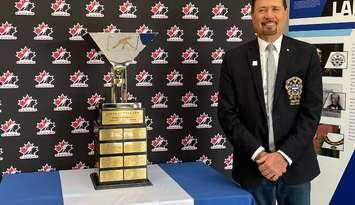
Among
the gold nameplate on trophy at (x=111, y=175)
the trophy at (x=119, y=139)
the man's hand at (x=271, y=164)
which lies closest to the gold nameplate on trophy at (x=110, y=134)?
the trophy at (x=119, y=139)

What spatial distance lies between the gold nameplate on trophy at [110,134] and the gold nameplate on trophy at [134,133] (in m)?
0.02

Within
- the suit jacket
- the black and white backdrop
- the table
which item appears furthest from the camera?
the black and white backdrop

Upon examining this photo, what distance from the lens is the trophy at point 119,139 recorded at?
1.70 metres

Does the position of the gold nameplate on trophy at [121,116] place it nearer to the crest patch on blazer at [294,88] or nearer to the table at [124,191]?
the table at [124,191]

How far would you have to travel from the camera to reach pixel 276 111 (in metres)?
1.70

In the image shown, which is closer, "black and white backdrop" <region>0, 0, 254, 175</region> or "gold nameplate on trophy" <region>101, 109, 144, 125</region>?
"gold nameplate on trophy" <region>101, 109, 144, 125</region>

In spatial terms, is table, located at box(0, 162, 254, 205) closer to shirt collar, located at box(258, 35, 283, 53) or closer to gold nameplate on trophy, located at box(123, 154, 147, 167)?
gold nameplate on trophy, located at box(123, 154, 147, 167)

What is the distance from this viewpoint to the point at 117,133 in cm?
171

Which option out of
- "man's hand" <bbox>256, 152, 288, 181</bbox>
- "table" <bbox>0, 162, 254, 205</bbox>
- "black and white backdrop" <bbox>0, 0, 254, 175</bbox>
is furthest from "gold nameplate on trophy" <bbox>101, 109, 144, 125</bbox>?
"man's hand" <bbox>256, 152, 288, 181</bbox>

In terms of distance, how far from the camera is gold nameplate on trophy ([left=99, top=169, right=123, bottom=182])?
171 centimetres

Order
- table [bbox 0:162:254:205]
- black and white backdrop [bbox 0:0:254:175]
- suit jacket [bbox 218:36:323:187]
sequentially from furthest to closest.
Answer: black and white backdrop [bbox 0:0:254:175] → suit jacket [bbox 218:36:323:187] → table [bbox 0:162:254:205]

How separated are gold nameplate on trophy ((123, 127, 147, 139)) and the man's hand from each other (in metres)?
0.47

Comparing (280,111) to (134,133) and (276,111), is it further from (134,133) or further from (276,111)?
(134,133)

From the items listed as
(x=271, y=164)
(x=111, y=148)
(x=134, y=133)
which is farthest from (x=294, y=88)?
(x=111, y=148)
